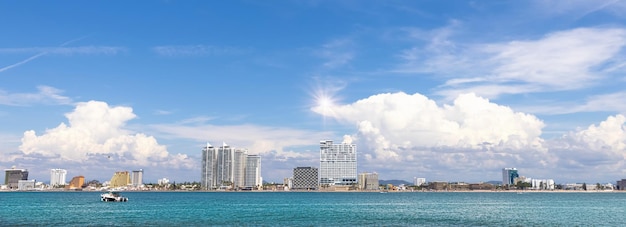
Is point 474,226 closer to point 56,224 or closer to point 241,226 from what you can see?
point 241,226

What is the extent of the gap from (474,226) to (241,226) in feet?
132

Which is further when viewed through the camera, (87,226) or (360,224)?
(360,224)

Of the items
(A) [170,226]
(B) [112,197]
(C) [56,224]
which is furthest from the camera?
(B) [112,197]

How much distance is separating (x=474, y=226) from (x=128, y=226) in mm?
58642

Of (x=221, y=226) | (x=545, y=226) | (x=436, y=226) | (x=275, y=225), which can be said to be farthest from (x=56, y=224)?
(x=545, y=226)

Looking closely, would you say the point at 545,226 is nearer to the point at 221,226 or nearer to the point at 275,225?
the point at 275,225

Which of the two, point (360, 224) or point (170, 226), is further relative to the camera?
point (360, 224)

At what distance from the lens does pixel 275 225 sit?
8800 centimetres

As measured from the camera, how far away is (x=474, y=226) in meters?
88.4

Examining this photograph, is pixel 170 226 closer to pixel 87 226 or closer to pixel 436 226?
pixel 87 226

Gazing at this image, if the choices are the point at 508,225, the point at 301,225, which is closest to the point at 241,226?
the point at 301,225

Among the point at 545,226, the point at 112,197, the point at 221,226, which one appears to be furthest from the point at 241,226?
the point at 112,197

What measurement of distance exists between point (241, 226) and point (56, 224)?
111 ft

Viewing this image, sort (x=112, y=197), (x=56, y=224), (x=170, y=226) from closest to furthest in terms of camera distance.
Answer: (x=170, y=226) → (x=56, y=224) → (x=112, y=197)
